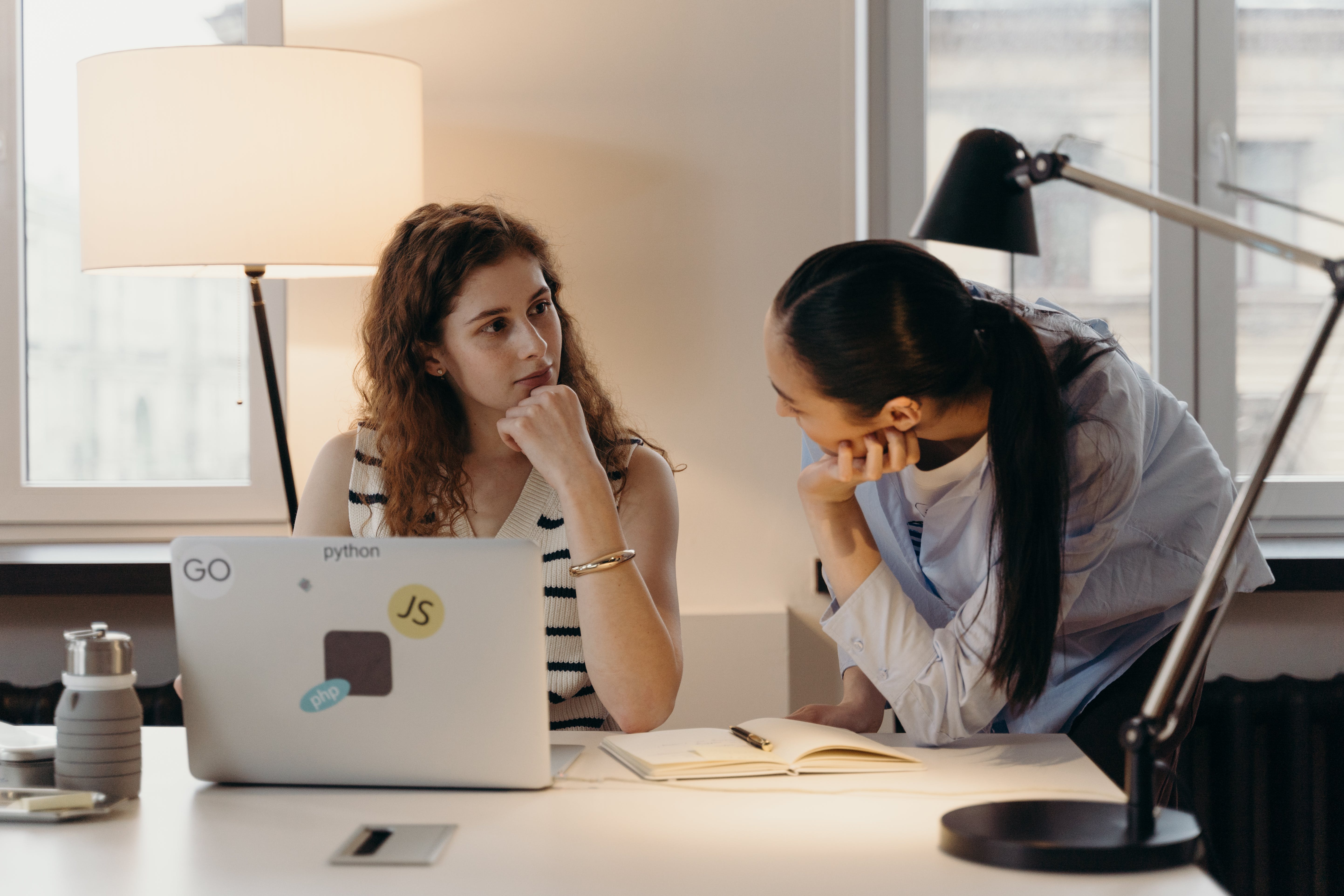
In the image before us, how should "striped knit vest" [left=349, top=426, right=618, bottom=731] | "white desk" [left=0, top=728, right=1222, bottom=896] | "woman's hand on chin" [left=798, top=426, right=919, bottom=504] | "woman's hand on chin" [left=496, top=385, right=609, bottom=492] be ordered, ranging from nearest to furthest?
"white desk" [left=0, top=728, right=1222, bottom=896]
"woman's hand on chin" [left=798, top=426, right=919, bottom=504]
"woman's hand on chin" [left=496, top=385, right=609, bottom=492]
"striped knit vest" [left=349, top=426, right=618, bottom=731]

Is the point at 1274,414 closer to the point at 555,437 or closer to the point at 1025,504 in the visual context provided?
the point at 1025,504

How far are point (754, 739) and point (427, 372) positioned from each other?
2.51 ft

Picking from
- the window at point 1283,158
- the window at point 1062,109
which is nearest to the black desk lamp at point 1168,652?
the window at point 1062,109

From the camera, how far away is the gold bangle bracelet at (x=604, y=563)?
4.42ft

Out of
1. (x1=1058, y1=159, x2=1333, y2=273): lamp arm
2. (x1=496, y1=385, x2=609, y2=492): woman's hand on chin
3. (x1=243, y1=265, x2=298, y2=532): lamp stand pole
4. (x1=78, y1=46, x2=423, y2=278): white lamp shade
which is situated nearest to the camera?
(x1=1058, y1=159, x2=1333, y2=273): lamp arm

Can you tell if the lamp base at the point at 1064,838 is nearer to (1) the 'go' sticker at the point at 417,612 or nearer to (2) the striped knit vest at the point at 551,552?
(1) the 'go' sticker at the point at 417,612

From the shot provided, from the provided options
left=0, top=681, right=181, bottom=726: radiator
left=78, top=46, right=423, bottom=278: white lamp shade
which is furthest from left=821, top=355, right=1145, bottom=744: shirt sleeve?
left=0, top=681, right=181, bottom=726: radiator

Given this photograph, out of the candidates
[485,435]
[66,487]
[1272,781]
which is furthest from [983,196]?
[66,487]

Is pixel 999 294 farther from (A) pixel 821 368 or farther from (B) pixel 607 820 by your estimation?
(B) pixel 607 820

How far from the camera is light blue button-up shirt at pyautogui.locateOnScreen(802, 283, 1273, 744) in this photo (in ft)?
4.01

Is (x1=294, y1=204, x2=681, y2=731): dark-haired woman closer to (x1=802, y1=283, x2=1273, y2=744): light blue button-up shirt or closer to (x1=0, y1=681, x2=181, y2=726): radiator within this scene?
(x1=802, y1=283, x2=1273, y2=744): light blue button-up shirt

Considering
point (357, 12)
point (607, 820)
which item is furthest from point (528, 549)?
point (357, 12)

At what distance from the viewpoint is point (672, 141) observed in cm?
208

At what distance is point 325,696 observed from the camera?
3.29 feet
